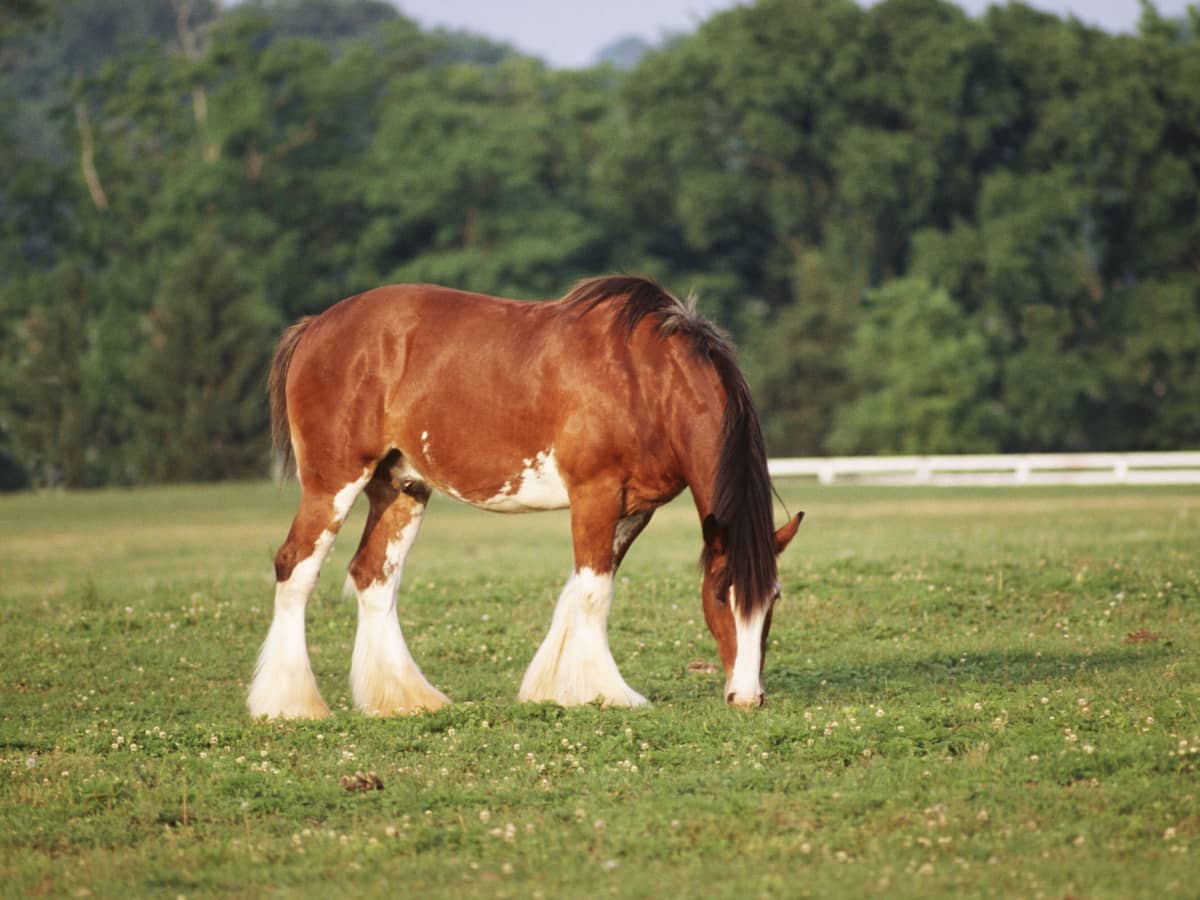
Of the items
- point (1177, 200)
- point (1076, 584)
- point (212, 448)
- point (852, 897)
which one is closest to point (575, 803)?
point (852, 897)

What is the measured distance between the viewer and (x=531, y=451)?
11.3m

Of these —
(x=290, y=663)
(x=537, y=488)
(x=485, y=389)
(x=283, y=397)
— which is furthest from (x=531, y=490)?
(x=283, y=397)

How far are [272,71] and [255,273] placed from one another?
12.1 metres

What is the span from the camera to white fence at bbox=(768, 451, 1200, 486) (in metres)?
41.2

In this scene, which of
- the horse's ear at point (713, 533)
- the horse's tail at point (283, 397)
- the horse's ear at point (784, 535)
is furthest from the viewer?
the horse's tail at point (283, 397)

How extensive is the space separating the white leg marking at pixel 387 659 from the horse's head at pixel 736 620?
7.14ft

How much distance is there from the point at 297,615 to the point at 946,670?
4867mm

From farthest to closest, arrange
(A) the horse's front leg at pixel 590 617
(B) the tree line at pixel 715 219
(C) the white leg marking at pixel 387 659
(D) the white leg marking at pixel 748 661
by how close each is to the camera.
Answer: (B) the tree line at pixel 715 219 → (C) the white leg marking at pixel 387 659 → (A) the horse's front leg at pixel 590 617 → (D) the white leg marking at pixel 748 661

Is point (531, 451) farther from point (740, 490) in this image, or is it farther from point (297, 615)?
point (297, 615)

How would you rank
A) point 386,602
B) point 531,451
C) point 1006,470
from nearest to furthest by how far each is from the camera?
point 531,451 → point 386,602 → point 1006,470

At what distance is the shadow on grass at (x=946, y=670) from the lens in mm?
11648

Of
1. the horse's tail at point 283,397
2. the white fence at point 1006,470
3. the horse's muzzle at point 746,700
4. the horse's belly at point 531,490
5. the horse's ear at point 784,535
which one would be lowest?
the white fence at point 1006,470

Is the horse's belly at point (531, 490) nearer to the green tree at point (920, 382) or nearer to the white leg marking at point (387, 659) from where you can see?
the white leg marking at point (387, 659)

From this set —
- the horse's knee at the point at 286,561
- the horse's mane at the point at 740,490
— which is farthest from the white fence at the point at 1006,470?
the horse's knee at the point at 286,561
